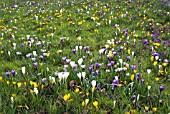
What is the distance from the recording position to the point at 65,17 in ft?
39.0

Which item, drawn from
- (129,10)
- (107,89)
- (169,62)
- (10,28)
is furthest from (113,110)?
(129,10)

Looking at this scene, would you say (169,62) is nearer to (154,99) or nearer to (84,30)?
(154,99)

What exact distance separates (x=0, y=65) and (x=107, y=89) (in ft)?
10.4

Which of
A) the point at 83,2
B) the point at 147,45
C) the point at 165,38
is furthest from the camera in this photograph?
the point at 83,2

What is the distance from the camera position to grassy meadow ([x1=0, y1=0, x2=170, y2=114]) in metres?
4.61

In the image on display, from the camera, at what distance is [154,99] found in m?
4.61

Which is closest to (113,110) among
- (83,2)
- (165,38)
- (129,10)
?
(165,38)

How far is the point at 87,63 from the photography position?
20.6 ft

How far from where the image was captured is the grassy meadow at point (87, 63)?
4609mm

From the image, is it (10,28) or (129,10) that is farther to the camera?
(129,10)

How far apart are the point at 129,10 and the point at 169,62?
679 centimetres

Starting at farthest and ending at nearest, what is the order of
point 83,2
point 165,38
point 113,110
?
→ 1. point 83,2
2. point 165,38
3. point 113,110

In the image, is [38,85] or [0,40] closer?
[38,85]

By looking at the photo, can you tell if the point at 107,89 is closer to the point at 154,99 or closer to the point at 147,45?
the point at 154,99
